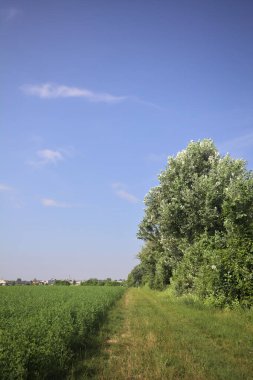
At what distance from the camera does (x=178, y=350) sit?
470 inches

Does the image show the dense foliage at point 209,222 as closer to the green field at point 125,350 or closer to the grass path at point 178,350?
the grass path at point 178,350

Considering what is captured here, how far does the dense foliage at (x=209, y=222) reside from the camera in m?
22.5

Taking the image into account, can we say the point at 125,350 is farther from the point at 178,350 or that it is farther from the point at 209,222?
the point at 209,222

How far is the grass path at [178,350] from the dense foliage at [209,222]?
12.3ft

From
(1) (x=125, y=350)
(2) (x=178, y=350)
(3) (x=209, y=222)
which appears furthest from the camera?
(3) (x=209, y=222)

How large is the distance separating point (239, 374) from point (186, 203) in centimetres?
2373

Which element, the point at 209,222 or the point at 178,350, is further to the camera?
the point at 209,222

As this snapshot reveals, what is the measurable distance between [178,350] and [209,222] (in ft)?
68.5

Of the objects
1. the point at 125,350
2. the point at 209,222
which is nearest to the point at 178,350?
the point at 125,350

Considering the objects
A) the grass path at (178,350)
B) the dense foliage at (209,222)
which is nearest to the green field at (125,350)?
the grass path at (178,350)

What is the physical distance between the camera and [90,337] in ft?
48.6

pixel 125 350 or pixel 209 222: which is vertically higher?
pixel 209 222

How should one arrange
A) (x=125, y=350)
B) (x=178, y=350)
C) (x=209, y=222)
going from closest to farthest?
(x=178, y=350)
(x=125, y=350)
(x=209, y=222)

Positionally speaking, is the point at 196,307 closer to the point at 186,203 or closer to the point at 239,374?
the point at 186,203
